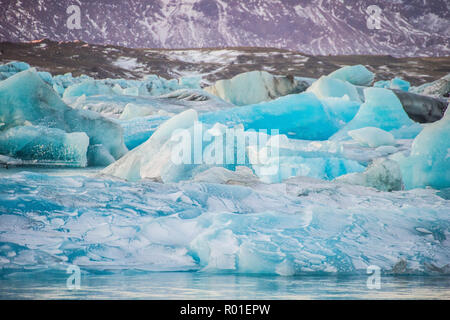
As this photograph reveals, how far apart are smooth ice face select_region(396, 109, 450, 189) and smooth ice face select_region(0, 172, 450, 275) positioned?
133 centimetres

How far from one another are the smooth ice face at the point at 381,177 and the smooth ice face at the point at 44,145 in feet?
9.63

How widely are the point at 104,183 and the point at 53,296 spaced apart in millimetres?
1741

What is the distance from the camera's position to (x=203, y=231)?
9.43 feet

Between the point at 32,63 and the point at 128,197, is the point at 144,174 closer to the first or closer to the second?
the point at 128,197

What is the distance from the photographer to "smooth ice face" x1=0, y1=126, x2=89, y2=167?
580 centimetres

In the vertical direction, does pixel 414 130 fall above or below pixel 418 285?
above

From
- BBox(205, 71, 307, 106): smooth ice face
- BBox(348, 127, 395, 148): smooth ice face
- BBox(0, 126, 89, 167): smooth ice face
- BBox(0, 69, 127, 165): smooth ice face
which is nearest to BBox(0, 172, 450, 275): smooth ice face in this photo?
BBox(0, 126, 89, 167): smooth ice face

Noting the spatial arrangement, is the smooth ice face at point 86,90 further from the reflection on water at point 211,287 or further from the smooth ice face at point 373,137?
the reflection on water at point 211,287

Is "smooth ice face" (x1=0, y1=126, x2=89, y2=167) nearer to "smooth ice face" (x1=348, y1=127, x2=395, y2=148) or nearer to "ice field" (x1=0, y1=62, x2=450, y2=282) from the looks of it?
"ice field" (x1=0, y1=62, x2=450, y2=282)

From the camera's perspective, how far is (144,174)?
15.1 feet

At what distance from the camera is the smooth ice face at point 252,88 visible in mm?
11203
